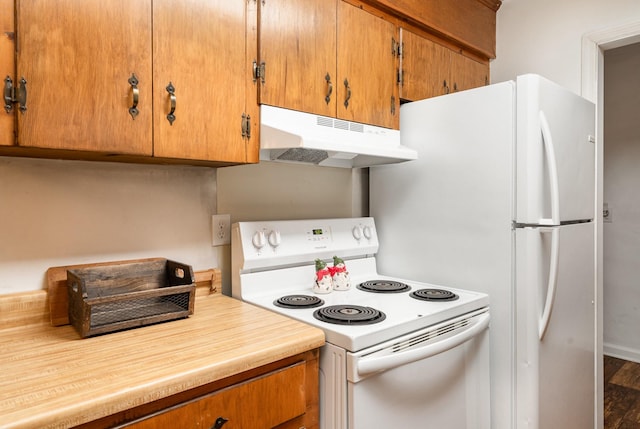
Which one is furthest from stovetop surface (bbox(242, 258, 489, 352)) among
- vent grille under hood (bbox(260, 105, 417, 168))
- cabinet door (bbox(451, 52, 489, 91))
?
cabinet door (bbox(451, 52, 489, 91))

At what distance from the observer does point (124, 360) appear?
3.13 feet

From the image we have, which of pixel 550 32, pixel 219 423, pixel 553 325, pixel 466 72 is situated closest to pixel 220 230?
pixel 219 423

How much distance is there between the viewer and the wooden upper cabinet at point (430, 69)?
1.87 metres

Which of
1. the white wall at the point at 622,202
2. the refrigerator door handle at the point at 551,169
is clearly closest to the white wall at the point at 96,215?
the refrigerator door handle at the point at 551,169

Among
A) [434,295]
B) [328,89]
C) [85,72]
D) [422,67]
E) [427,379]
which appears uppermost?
[422,67]

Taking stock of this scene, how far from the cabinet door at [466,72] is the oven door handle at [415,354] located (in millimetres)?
1292

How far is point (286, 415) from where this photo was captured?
3.55 ft

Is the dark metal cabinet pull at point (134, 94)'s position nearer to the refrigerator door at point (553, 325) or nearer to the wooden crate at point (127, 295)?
the wooden crate at point (127, 295)

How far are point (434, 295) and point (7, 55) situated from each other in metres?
1.46

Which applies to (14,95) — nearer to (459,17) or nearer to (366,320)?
(366,320)

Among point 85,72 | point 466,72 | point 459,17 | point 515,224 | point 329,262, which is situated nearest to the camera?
point 85,72

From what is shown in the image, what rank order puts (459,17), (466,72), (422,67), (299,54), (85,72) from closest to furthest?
(85,72) → (299,54) → (422,67) → (459,17) → (466,72)

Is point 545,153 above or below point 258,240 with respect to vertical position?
above

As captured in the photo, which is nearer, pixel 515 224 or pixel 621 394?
pixel 515 224
